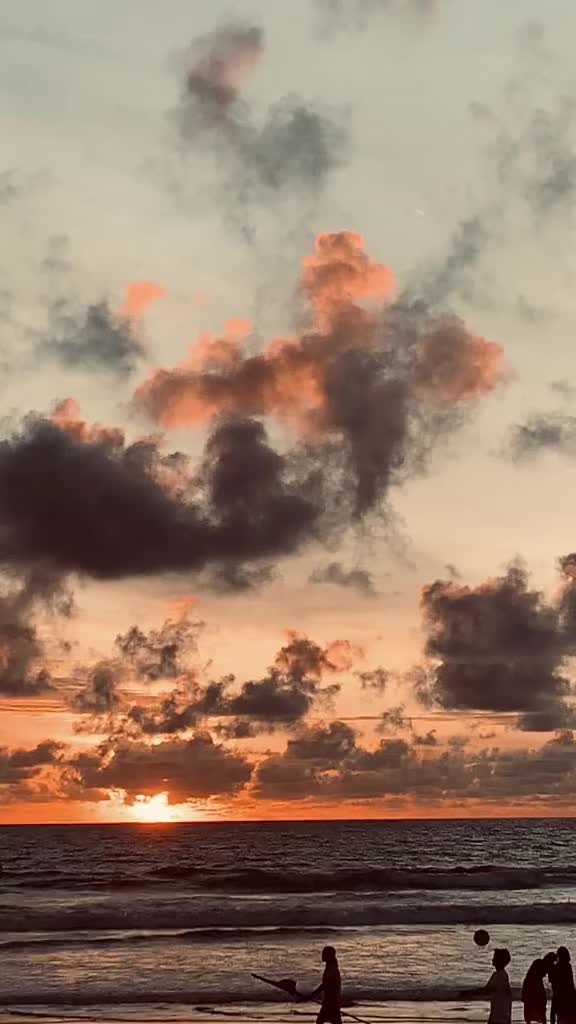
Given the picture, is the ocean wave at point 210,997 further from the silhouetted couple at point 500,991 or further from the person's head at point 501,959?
the person's head at point 501,959

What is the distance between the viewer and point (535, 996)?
75.9 feet

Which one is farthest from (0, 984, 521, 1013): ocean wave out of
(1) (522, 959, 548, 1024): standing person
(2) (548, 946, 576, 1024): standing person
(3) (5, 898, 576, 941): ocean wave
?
(3) (5, 898, 576, 941): ocean wave

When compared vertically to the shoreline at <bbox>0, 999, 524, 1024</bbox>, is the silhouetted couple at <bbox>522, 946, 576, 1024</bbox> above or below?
above

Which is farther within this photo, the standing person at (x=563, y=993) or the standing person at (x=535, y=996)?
the standing person at (x=535, y=996)

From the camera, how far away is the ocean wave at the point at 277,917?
5422 centimetres

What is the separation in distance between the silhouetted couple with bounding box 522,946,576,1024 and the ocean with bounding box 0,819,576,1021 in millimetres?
5020

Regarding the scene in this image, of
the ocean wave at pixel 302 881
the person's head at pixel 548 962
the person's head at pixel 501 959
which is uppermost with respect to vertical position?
the person's head at pixel 501 959

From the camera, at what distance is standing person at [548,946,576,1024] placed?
22642 mm

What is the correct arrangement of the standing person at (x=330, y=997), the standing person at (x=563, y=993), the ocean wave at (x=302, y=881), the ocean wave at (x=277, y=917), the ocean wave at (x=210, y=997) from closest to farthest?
the standing person at (x=563, y=993) → the standing person at (x=330, y=997) → the ocean wave at (x=210, y=997) → the ocean wave at (x=277, y=917) → the ocean wave at (x=302, y=881)

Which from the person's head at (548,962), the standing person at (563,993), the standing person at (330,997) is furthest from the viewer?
the standing person at (330,997)

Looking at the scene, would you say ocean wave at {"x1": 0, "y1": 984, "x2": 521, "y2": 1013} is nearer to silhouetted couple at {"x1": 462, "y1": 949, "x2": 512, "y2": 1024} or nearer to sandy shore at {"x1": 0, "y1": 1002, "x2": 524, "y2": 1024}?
sandy shore at {"x1": 0, "y1": 1002, "x2": 524, "y2": 1024}

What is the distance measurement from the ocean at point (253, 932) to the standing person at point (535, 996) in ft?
16.2

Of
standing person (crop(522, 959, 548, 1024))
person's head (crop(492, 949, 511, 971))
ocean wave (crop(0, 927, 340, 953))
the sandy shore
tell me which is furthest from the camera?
ocean wave (crop(0, 927, 340, 953))

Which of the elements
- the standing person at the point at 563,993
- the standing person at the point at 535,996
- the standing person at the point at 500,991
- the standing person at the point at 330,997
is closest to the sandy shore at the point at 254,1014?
the standing person at the point at 330,997
